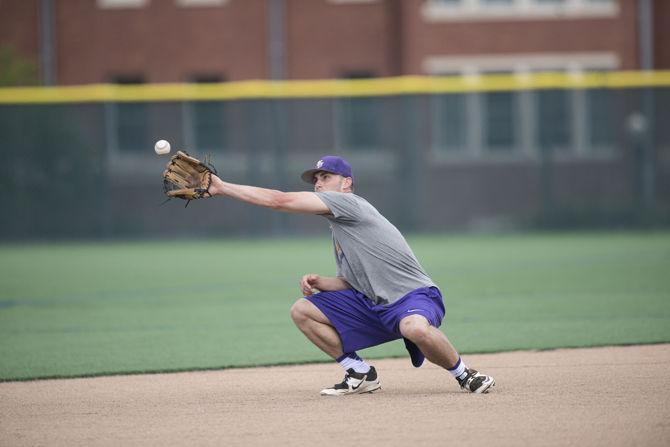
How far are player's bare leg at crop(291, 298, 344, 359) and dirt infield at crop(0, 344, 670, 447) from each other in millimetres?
326

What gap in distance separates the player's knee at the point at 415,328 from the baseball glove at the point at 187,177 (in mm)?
1367

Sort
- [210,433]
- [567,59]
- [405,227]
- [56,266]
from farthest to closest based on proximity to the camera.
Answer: [567,59] < [405,227] < [56,266] < [210,433]

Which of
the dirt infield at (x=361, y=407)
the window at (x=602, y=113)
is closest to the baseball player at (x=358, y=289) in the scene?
the dirt infield at (x=361, y=407)

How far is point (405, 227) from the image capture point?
21.0m

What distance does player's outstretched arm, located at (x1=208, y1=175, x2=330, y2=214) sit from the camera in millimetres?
6426

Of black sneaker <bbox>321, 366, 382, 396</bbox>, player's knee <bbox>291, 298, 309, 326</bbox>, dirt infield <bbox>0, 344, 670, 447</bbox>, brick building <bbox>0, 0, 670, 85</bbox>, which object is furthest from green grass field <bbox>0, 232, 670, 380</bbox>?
brick building <bbox>0, 0, 670, 85</bbox>

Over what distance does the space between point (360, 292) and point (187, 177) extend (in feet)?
4.31

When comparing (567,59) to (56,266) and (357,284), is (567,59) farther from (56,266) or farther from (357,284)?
(357,284)

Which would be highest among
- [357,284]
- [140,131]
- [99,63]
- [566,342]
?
[99,63]

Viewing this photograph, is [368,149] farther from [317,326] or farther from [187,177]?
[187,177]

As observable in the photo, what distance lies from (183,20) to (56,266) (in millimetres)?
13313

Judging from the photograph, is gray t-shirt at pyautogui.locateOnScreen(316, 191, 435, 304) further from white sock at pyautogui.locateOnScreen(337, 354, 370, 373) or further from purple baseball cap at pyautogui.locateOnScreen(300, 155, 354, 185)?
white sock at pyautogui.locateOnScreen(337, 354, 370, 373)

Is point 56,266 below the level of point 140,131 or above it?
below

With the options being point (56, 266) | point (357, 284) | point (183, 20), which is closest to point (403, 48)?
point (183, 20)
